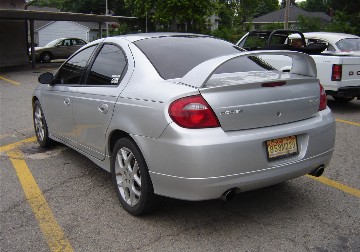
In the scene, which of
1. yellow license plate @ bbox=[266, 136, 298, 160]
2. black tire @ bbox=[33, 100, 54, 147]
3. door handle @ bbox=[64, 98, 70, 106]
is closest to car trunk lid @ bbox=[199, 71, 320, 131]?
yellow license plate @ bbox=[266, 136, 298, 160]

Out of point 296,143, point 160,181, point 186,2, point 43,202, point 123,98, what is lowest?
point 43,202

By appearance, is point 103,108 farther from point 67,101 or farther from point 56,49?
point 56,49

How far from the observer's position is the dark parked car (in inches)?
1025

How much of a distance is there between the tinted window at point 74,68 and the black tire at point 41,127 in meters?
0.82

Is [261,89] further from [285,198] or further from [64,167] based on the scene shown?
[64,167]

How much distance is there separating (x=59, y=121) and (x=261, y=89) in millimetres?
2762

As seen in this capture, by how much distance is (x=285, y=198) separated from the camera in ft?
13.3

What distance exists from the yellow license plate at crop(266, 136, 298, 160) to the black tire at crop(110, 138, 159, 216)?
3.30ft

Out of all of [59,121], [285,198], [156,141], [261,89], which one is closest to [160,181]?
[156,141]

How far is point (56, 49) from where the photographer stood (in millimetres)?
26922

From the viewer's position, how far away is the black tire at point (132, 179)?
3422mm

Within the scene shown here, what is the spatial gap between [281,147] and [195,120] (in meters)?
0.77

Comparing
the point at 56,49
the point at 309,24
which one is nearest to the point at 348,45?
the point at 309,24

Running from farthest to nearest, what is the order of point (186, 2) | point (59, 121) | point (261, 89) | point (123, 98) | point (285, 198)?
point (186, 2), point (59, 121), point (285, 198), point (123, 98), point (261, 89)
